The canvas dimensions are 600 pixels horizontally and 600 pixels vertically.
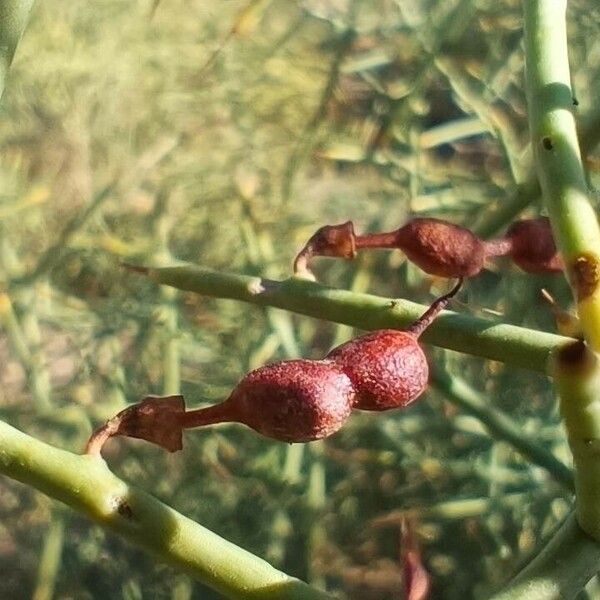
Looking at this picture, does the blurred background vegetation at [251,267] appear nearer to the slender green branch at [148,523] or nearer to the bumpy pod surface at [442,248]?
the bumpy pod surface at [442,248]

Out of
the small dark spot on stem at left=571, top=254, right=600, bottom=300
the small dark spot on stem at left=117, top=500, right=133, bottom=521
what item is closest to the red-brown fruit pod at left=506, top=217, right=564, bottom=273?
the small dark spot on stem at left=571, top=254, right=600, bottom=300

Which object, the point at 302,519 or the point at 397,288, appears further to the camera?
the point at 397,288

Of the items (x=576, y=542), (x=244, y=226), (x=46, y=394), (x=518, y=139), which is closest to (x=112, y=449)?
(x=46, y=394)

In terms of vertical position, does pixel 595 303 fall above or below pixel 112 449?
above

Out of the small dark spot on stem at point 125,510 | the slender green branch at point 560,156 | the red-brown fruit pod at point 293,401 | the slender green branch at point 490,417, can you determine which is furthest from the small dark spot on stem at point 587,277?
the slender green branch at point 490,417

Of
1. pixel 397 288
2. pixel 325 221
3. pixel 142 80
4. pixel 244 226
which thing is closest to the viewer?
pixel 244 226

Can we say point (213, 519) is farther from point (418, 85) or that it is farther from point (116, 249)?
point (418, 85)
